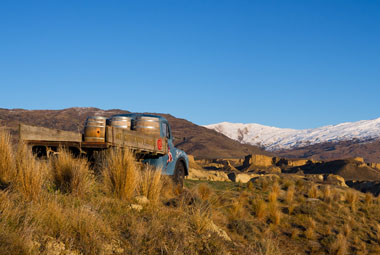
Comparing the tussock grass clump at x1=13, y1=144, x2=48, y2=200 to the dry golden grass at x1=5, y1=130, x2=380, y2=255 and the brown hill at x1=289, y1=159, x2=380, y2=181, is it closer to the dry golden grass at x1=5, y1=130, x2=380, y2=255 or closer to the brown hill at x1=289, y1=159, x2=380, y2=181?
the dry golden grass at x1=5, y1=130, x2=380, y2=255

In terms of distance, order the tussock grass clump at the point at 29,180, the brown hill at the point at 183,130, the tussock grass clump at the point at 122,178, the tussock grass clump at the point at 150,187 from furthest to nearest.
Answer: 1. the brown hill at the point at 183,130
2. the tussock grass clump at the point at 150,187
3. the tussock grass clump at the point at 122,178
4. the tussock grass clump at the point at 29,180

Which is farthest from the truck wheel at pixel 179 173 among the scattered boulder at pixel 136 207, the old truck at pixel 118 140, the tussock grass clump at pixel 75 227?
the tussock grass clump at pixel 75 227

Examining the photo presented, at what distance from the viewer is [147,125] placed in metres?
10.6

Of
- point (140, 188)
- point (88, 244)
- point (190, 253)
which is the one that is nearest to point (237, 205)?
point (140, 188)

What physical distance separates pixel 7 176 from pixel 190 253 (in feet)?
10.7

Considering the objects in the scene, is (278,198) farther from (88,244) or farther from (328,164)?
(328,164)

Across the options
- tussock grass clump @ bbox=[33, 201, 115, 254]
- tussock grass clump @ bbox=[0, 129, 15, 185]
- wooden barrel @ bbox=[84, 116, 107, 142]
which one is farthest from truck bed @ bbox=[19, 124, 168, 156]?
tussock grass clump @ bbox=[33, 201, 115, 254]

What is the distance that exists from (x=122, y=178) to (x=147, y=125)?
389cm

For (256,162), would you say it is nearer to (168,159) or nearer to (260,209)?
(260,209)

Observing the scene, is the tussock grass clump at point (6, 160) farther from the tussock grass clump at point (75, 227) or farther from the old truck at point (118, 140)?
the tussock grass clump at point (75, 227)

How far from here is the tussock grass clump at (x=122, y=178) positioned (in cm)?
676

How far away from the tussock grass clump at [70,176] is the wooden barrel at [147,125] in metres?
3.60

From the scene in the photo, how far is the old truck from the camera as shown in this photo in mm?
8125

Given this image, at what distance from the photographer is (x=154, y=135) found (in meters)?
10.4
